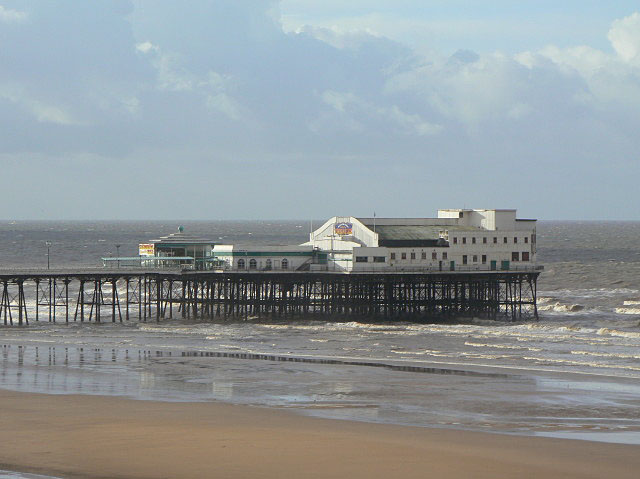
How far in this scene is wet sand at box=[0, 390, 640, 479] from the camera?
28141 mm

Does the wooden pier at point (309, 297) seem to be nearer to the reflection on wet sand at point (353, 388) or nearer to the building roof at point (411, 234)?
the building roof at point (411, 234)

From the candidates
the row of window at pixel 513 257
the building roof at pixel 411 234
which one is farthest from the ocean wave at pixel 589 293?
the building roof at pixel 411 234

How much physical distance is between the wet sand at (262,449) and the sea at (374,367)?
2.22 m

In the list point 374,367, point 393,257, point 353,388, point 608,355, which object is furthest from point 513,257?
point 353,388

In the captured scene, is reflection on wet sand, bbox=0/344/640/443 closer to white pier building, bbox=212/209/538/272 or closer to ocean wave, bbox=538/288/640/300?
white pier building, bbox=212/209/538/272

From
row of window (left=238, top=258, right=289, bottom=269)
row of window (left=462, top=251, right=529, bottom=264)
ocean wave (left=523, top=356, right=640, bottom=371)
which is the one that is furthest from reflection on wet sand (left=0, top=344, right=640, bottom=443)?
row of window (left=462, top=251, right=529, bottom=264)

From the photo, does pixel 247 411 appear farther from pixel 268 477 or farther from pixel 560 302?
pixel 560 302

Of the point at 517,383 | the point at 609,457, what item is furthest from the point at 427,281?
the point at 609,457

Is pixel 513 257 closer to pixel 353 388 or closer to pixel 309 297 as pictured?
pixel 309 297

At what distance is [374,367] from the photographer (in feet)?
166

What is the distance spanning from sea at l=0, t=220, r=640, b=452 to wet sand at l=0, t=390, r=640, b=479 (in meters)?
2.22

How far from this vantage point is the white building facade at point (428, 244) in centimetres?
7975

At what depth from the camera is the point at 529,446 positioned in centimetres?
3155

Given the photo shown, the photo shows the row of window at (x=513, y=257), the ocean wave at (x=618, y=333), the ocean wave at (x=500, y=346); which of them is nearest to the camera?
the ocean wave at (x=500, y=346)
